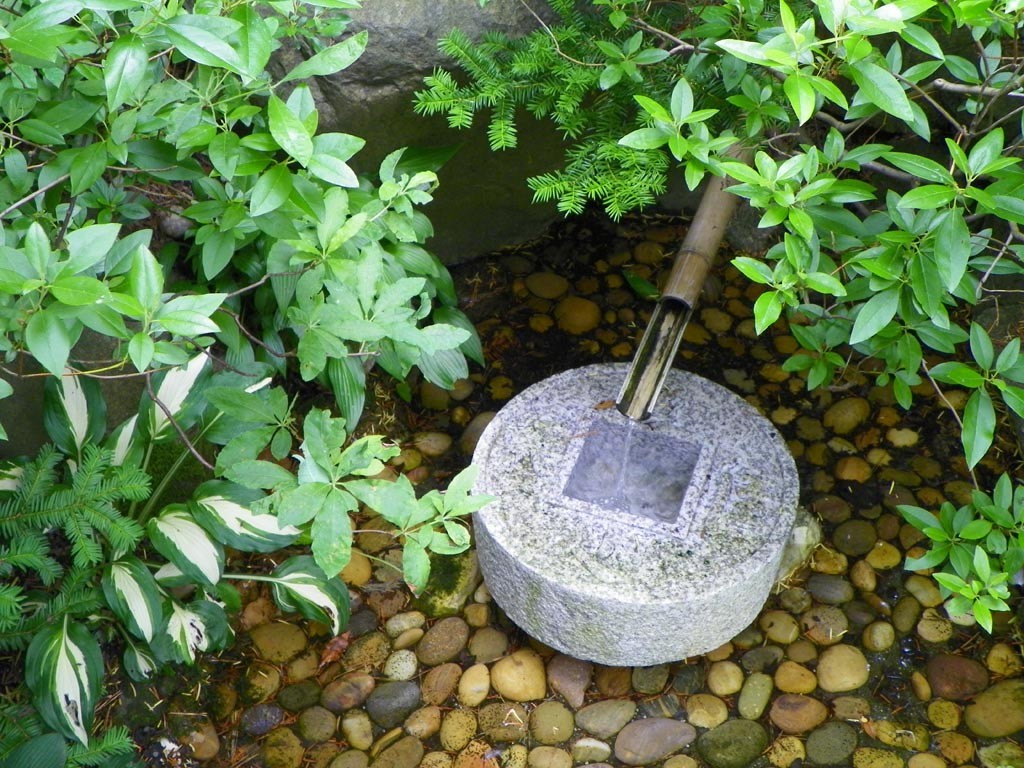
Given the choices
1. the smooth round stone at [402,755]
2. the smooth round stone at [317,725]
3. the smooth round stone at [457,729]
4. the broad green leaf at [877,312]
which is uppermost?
the broad green leaf at [877,312]

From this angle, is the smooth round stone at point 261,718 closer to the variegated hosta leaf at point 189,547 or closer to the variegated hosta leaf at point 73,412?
the variegated hosta leaf at point 189,547

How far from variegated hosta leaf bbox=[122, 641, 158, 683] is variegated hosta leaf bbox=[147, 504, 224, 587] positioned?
0.26 metres

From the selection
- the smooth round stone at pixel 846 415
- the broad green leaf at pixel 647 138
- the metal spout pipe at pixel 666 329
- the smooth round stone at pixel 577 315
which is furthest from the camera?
the smooth round stone at pixel 577 315

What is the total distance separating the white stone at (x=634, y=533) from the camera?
2.20 meters

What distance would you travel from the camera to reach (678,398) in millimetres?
2586

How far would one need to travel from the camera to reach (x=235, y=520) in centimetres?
223

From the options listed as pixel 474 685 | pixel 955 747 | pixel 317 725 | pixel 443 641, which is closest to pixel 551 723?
pixel 474 685

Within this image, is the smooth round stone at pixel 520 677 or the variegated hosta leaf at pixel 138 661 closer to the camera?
the variegated hosta leaf at pixel 138 661

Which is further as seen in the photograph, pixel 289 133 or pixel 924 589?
pixel 924 589

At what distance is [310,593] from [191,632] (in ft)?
0.94

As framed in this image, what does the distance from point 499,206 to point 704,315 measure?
76cm

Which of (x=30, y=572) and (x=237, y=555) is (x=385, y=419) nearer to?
(x=237, y=555)

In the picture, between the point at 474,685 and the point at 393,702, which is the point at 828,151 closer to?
the point at 474,685

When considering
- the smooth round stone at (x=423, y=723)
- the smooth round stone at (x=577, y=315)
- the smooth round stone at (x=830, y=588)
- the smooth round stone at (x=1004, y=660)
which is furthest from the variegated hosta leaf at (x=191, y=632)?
the smooth round stone at (x=1004, y=660)
